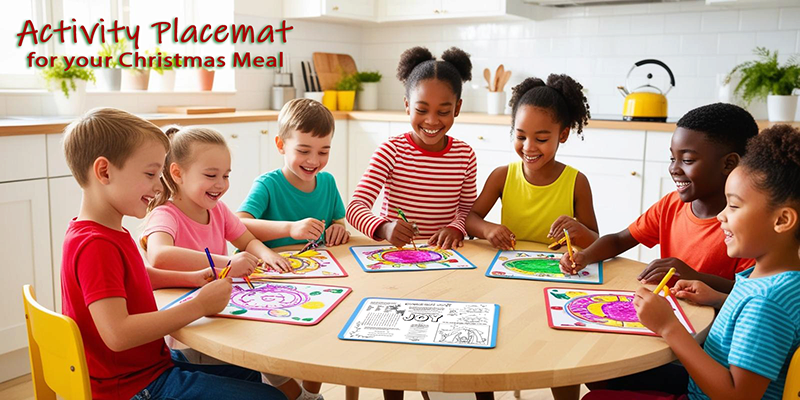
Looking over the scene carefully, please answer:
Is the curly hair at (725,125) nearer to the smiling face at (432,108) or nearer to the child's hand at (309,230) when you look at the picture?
the smiling face at (432,108)

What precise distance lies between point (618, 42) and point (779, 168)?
3043 millimetres

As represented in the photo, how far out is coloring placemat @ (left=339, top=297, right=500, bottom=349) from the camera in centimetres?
114

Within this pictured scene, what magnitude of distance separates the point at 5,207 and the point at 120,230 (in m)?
1.56

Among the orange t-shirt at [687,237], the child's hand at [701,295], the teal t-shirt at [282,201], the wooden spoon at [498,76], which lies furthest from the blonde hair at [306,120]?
the wooden spoon at [498,76]

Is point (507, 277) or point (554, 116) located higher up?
point (554, 116)

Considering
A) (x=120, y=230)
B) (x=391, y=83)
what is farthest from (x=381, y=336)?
(x=391, y=83)

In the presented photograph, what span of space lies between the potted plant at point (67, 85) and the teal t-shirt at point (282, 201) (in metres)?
1.69

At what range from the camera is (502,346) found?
112 cm

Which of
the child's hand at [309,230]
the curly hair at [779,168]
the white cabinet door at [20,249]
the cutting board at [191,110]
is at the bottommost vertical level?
the white cabinet door at [20,249]

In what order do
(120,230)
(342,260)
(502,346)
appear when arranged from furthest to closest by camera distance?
1. (342,260)
2. (120,230)
3. (502,346)

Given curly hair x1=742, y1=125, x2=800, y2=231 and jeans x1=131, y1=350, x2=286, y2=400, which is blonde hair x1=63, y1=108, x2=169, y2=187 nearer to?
jeans x1=131, y1=350, x2=286, y2=400

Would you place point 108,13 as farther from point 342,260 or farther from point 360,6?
point 342,260

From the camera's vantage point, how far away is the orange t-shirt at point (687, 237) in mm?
1616

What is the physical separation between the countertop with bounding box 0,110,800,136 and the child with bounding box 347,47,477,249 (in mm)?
1345
